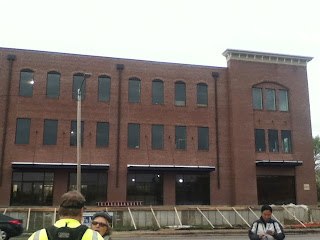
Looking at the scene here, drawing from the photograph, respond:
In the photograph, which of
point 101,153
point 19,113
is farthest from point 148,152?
point 19,113

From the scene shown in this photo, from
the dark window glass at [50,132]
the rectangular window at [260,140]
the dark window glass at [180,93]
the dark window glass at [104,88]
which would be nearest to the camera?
the dark window glass at [50,132]

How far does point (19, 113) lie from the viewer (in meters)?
30.5

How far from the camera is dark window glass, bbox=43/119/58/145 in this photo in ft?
100

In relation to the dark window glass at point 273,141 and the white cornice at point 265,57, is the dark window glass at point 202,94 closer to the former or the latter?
the white cornice at point 265,57

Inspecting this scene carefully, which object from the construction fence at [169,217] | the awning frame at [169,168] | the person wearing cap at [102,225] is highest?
the awning frame at [169,168]

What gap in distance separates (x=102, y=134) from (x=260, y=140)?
1409 cm

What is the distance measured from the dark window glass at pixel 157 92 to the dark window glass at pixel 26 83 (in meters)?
10.2

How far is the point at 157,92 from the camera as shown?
33625mm

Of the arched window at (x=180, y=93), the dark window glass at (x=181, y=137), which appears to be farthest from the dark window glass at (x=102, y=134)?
the arched window at (x=180, y=93)

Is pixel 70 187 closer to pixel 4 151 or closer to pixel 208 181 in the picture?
pixel 4 151

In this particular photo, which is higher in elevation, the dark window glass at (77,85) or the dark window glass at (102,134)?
the dark window glass at (77,85)

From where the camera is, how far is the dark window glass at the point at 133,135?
32.1 metres

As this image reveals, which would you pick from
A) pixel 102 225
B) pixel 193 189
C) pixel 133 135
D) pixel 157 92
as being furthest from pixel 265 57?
pixel 102 225

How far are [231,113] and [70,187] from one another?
15263mm
